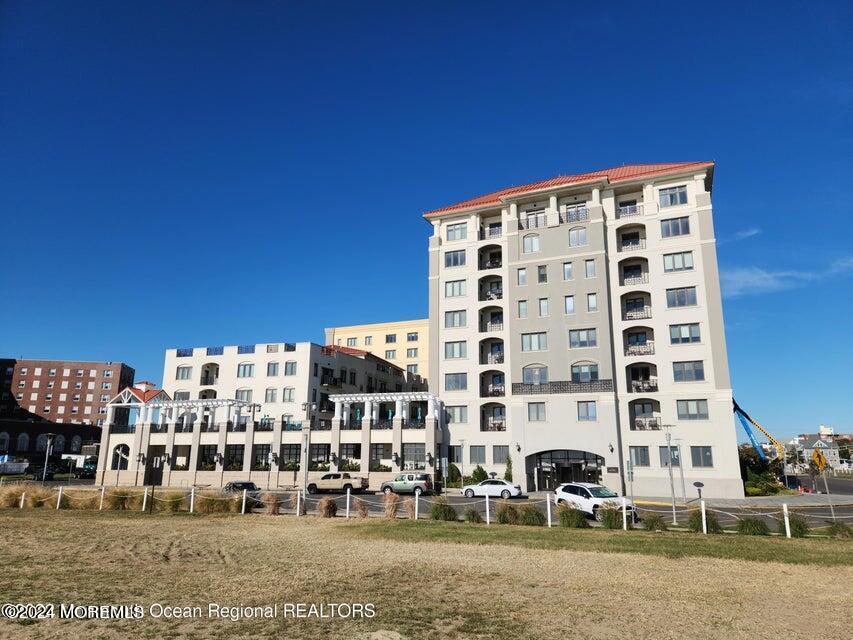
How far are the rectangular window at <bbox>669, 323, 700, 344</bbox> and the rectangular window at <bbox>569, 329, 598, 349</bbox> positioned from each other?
607 centimetres

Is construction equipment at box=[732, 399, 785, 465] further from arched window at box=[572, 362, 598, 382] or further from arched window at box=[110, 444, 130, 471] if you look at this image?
arched window at box=[110, 444, 130, 471]

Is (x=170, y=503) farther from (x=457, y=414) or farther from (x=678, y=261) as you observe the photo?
(x=678, y=261)

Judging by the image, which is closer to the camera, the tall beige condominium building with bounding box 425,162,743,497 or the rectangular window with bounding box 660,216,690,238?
the tall beige condominium building with bounding box 425,162,743,497

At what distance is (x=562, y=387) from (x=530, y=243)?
14.3 m

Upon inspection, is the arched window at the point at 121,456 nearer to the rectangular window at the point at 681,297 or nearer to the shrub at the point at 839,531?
the rectangular window at the point at 681,297

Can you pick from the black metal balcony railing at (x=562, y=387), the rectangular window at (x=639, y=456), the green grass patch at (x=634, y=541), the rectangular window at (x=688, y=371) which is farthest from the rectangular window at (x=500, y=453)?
the green grass patch at (x=634, y=541)

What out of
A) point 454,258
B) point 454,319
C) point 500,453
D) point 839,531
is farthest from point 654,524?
point 454,258

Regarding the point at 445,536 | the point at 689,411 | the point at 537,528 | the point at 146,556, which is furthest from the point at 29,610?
the point at 689,411

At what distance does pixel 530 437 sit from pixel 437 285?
17.9m

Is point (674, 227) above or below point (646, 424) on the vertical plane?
above

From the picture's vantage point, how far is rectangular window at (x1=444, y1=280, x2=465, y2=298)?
54.7m

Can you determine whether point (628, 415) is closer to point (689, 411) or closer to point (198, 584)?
point (689, 411)

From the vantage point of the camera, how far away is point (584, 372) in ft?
155

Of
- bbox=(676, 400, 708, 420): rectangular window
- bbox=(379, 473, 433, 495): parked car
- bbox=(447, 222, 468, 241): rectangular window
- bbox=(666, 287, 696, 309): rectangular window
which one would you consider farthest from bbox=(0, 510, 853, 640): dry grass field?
bbox=(447, 222, 468, 241): rectangular window
